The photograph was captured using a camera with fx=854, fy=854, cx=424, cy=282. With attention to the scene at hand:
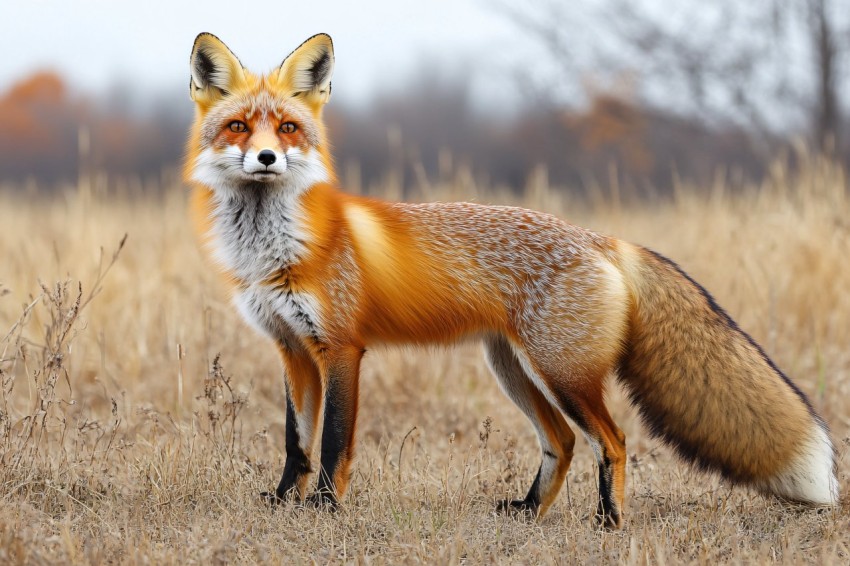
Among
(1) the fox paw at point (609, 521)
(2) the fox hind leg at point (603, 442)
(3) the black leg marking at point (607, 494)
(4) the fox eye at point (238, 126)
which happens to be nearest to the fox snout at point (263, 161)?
(4) the fox eye at point (238, 126)

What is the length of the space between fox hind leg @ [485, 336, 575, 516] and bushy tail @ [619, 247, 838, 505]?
0.37 metres

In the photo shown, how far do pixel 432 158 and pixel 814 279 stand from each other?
521 inches

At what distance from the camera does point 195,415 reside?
380cm

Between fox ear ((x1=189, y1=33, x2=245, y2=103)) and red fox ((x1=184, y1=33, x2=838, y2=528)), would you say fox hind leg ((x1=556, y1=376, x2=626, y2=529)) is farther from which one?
fox ear ((x1=189, y1=33, x2=245, y2=103))

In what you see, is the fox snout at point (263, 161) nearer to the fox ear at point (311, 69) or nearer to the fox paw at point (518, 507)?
the fox ear at point (311, 69)

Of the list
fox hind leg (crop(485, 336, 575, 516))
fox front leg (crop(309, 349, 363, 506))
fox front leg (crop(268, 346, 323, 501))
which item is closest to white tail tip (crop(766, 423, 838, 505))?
fox hind leg (crop(485, 336, 575, 516))

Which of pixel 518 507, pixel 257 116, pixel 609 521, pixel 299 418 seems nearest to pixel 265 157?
pixel 257 116

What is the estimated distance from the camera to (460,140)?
19844mm

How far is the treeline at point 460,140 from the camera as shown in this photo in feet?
49.2

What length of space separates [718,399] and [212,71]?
2.18 metres

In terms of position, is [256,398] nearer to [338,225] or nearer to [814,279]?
[338,225]

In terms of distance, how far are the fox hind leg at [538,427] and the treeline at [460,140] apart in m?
11.0

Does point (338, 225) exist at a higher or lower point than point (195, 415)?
higher

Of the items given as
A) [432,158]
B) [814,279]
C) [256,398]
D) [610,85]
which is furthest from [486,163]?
[256,398]
